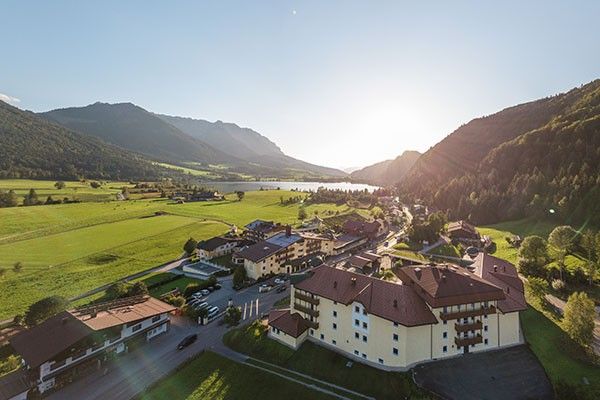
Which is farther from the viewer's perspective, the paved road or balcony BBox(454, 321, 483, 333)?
balcony BBox(454, 321, 483, 333)

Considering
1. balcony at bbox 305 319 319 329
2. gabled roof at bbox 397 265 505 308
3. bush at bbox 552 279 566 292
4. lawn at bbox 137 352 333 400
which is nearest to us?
lawn at bbox 137 352 333 400

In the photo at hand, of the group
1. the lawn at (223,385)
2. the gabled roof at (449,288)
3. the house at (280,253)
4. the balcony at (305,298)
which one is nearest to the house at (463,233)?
the house at (280,253)

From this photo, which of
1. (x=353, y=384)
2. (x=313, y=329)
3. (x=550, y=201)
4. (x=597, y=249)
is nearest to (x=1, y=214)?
(x=313, y=329)

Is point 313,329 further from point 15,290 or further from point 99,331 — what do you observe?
point 15,290

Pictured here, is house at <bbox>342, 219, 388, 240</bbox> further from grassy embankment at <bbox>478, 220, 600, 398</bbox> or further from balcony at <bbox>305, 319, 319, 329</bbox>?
balcony at <bbox>305, 319, 319, 329</bbox>

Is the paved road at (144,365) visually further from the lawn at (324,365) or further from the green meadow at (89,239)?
the green meadow at (89,239)

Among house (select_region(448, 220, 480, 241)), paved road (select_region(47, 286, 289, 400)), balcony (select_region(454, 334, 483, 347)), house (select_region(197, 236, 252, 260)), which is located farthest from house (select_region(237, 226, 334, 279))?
house (select_region(448, 220, 480, 241))
